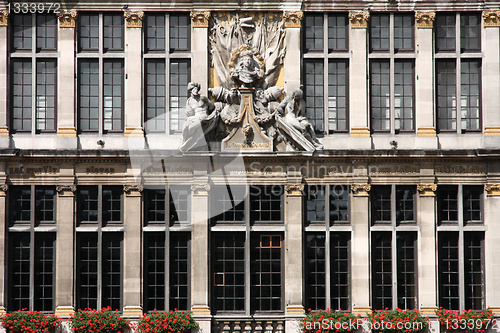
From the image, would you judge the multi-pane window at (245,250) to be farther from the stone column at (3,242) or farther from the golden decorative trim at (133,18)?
the stone column at (3,242)

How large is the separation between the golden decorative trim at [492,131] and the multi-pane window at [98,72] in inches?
510

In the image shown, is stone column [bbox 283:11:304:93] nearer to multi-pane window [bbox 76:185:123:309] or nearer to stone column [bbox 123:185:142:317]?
stone column [bbox 123:185:142:317]

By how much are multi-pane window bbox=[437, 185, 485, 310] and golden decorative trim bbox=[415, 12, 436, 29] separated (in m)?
5.76

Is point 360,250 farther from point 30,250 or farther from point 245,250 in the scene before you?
point 30,250

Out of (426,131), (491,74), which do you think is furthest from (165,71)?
(491,74)

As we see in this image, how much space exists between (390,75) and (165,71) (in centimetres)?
806

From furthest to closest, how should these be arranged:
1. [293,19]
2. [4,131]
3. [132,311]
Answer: [293,19], [4,131], [132,311]

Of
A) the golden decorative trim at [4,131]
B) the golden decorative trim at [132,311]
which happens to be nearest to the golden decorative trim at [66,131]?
the golden decorative trim at [4,131]

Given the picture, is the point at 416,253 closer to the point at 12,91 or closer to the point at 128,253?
the point at 128,253

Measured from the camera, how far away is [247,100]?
91.2 ft

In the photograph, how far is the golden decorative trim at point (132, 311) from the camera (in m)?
27.2

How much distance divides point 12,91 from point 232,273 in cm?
1013

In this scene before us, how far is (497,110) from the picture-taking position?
28016 millimetres

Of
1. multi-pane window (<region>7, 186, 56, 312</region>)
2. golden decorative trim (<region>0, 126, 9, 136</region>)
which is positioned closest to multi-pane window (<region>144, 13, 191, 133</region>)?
multi-pane window (<region>7, 186, 56, 312</region>)
